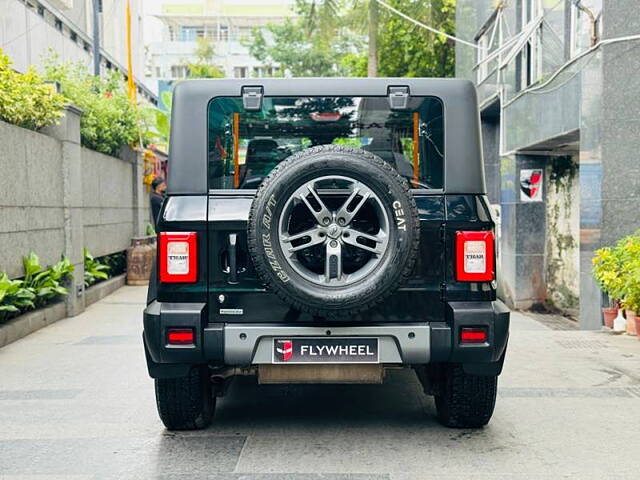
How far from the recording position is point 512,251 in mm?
16172

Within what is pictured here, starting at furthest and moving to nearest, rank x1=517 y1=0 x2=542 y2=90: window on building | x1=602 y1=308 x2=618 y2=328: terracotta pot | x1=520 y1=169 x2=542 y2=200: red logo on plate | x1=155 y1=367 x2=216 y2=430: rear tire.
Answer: x1=520 y1=169 x2=542 y2=200: red logo on plate < x1=517 y1=0 x2=542 y2=90: window on building < x1=602 y1=308 x2=618 y2=328: terracotta pot < x1=155 y1=367 x2=216 y2=430: rear tire

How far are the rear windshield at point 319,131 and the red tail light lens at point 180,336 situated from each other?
34.7 inches

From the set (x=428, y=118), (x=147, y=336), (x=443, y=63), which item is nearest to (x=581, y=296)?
(x=428, y=118)

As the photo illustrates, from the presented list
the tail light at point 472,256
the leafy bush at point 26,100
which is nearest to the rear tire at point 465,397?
the tail light at point 472,256

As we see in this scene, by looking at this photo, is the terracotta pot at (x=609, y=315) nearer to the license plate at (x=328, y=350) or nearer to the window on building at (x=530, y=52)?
the window on building at (x=530, y=52)

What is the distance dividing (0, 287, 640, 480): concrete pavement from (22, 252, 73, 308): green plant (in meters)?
1.97

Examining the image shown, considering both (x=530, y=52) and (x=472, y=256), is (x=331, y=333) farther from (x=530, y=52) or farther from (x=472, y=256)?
(x=530, y=52)

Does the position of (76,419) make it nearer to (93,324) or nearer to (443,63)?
(93,324)

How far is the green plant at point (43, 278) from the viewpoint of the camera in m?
10.5

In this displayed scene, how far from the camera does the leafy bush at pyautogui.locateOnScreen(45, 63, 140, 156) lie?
50.0ft

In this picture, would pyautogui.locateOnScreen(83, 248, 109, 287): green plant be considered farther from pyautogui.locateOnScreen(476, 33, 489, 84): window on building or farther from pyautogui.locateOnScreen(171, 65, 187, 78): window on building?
pyautogui.locateOnScreen(171, 65, 187, 78): window on building

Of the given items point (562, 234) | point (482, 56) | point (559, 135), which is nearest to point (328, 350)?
point (559, 135)

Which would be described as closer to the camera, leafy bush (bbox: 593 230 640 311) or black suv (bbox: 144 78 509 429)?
black suv (bbox: 144 78 509 429)

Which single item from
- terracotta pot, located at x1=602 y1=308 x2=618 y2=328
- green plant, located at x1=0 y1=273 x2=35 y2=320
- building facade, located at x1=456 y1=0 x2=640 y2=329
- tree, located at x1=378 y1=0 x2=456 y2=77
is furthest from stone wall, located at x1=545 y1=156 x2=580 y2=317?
tree, located at x1=378 y1=0 x2=456 y2=77
